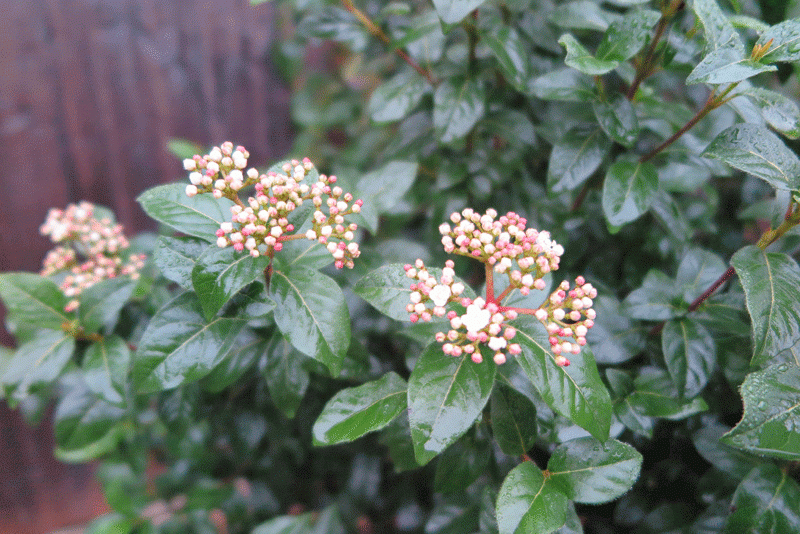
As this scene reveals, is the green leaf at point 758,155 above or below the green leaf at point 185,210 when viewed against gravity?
below

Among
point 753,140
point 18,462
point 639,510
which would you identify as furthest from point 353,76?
point 18,462

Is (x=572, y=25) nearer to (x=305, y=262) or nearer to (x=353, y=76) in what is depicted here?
(x=305, y=262)

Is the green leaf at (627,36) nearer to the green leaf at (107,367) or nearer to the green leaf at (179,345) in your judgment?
the green leaf at (179,345)

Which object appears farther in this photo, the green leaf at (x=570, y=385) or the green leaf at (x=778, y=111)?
the green leaf at (x=778, y=111)

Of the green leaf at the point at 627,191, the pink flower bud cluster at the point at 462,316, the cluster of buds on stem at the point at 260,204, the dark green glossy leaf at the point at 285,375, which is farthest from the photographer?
the dark green glossy leaf at the point at 285,375

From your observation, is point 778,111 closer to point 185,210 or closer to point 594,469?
point 594,469

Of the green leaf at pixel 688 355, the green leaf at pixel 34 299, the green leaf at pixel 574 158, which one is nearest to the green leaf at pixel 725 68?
the green leaf at pixel 574 158

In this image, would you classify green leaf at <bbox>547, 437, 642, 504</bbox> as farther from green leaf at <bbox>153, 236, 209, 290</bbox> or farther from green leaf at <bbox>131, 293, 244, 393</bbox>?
green leaf at <bbox>153, 236, 209, 290</bbox>
